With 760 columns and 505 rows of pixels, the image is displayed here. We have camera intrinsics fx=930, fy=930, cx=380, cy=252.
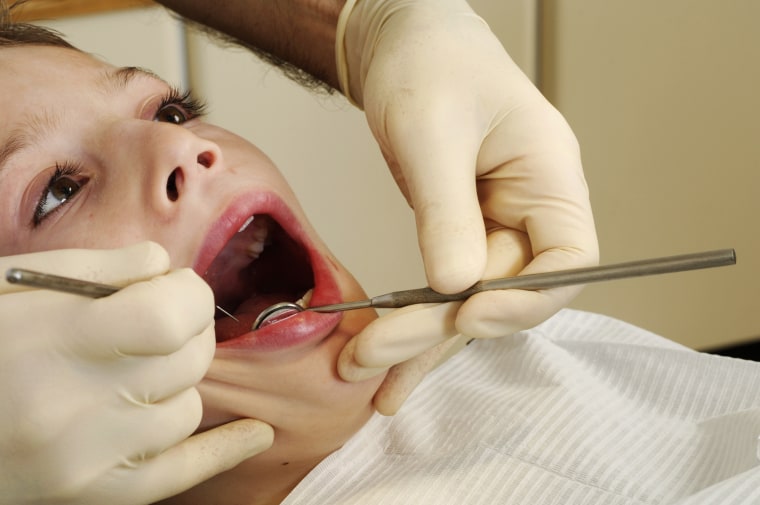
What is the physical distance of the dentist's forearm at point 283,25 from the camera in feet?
4.26

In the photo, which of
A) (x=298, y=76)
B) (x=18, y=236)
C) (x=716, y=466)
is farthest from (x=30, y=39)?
(x=716, y=466)

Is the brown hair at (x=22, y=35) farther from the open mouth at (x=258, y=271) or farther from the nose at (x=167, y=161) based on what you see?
the open mouth at (x=258, y=271)

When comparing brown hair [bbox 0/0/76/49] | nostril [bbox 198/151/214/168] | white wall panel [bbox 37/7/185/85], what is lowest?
white wall panel [bbox 37/7/185/85]

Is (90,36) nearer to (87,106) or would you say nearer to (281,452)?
(87,106)

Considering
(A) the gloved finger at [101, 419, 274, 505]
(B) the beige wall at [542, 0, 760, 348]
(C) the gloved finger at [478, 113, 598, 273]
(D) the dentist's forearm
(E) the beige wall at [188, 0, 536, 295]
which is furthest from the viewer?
(B) the beige wall at [542, 0, 760, 348]

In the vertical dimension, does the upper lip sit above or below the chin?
above

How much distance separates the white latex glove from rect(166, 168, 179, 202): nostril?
8.7 inches

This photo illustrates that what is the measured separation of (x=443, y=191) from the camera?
88cm

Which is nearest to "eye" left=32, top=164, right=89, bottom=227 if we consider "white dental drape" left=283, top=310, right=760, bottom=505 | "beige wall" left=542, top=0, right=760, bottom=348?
"white dental drape" left=283, top=310, right=760, bottom=505

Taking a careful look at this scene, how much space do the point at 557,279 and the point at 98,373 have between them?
0.38 m

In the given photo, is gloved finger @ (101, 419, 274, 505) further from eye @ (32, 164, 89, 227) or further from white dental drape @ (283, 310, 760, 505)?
eye @ (32, 164, 89, 227)

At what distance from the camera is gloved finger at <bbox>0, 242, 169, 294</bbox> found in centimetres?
74

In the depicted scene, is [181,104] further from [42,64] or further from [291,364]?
[291,364]

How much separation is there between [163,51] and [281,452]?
105 cm
